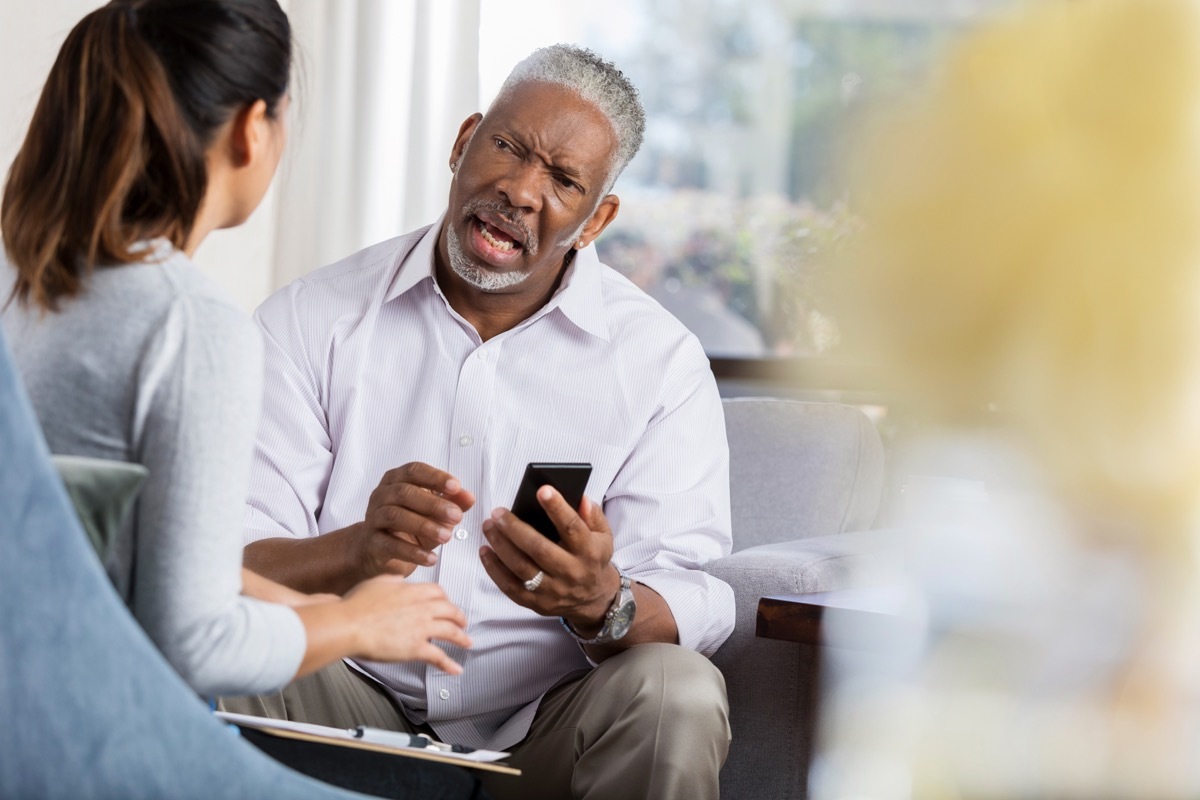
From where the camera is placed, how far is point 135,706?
2.42ft

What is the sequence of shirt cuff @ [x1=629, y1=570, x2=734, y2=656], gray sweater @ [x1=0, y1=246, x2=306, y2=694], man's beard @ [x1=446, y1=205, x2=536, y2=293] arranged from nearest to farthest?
gray sweater @ [x1=0, y1=246, x2=306, y2=694] < shirt cuff @ [x1=629, y1=570, x2=734, y2=656] < man's beard @ [x1=446, y1=205, x2=536, y2=293]

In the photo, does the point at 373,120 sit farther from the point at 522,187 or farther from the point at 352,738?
the point at 352,738

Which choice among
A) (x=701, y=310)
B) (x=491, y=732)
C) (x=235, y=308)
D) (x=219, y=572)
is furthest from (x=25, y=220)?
(x=701, y=310)

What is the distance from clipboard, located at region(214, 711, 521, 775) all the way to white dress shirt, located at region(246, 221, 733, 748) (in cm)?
52

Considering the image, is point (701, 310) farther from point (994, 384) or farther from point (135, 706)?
point (994, 384)

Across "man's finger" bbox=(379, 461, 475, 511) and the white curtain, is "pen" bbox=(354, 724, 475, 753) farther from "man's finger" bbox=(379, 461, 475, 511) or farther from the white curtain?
the white curtain

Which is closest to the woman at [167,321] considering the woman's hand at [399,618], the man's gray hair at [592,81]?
the woman's hand at [399,618]

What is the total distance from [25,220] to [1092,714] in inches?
32.0

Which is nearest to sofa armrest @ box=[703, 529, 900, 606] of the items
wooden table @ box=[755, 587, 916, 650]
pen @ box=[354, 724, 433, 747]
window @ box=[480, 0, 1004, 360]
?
wooden table @ box=[755, 587, 916, 650]

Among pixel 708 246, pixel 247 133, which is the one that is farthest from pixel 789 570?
pixel 708 246

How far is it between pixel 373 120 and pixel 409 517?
174 centimetres

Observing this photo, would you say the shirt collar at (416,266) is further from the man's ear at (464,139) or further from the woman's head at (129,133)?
the woman's head at (129,133)

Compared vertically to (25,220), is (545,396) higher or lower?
lower

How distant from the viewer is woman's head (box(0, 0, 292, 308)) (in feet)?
2.89
